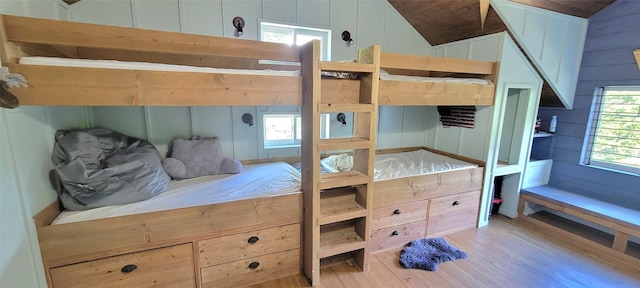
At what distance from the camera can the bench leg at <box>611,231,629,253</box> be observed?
2.32 metres

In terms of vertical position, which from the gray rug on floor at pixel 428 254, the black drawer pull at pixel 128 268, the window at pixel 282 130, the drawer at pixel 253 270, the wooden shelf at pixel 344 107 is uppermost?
the wooden shelf at pixel 344 107

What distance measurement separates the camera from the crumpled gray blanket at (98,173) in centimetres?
154

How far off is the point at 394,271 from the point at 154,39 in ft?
7.78

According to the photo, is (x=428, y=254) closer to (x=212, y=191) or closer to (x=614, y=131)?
(x=212, y=191)

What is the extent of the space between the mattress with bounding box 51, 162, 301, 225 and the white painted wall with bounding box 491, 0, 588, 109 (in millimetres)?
2487

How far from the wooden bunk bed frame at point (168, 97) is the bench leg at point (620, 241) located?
6.74 feet

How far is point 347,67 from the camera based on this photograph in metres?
1.76

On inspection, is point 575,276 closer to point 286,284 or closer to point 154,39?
point 286,284

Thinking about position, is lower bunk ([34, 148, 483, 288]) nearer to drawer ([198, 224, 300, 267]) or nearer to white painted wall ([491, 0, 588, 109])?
drawer ([198, 224, 300, 267])

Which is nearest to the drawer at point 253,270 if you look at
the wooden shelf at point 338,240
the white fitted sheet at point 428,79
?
the wooden shelf at point 338,240

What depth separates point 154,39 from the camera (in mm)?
1496

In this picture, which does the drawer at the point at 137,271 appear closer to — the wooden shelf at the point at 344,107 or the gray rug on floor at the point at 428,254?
the wooden shelf at the point at 344,107

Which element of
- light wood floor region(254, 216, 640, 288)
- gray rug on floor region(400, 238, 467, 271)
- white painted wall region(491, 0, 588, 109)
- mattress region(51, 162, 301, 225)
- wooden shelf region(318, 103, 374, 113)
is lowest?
light wood floor region(254, 216, 640, 288)

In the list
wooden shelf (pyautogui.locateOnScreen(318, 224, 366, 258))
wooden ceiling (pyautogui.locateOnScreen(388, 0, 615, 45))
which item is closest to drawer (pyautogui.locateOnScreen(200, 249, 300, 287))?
wooden shelf (pyautogui.locateOnScreen(318, 224, 366, 258))
